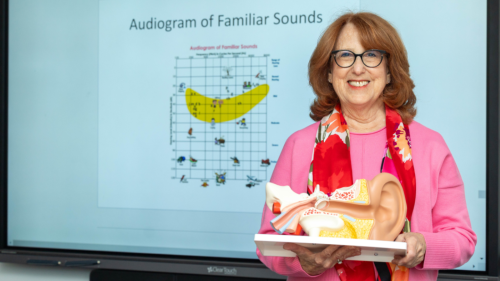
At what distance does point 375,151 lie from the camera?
1.10 m

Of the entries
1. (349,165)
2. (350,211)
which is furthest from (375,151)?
(350,211)

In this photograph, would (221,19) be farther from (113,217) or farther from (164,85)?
(113,217)

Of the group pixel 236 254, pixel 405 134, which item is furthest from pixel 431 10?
pixel 236 254

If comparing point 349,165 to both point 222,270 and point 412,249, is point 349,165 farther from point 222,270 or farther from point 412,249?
point 222,270

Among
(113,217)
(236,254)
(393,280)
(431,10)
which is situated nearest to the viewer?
(393,280)

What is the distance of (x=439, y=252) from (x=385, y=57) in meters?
0.52

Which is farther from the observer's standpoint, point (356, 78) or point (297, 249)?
point (356, 78)

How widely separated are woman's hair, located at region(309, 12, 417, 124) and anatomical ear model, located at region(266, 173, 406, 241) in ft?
1.15

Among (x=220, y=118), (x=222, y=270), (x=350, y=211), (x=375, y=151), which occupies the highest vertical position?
(x=220, y=118)

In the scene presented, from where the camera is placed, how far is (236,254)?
1.77 meters

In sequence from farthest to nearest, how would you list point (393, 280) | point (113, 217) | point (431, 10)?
1. point (113, 217)
2. point (431, 10)
3. point (393, 280)

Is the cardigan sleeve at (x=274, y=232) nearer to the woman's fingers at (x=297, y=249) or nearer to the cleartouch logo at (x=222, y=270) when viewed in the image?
the woman's fingers at (x=297, y=249)

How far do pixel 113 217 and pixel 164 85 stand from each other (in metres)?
0.67

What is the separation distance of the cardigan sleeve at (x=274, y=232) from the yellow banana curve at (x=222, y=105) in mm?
626
